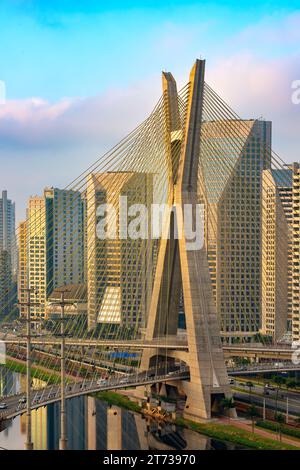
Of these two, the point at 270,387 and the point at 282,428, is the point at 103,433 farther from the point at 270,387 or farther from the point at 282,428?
the point at 270,387

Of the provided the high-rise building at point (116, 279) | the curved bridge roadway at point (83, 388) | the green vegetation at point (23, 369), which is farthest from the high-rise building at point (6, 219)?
the curved bridge roadway at point (83, 388)

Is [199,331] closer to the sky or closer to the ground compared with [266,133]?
closer to the ground

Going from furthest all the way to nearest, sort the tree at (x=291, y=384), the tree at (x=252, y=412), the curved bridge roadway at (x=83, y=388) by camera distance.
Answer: the tree at (x=291, y=384)
the tree at (x=252, y=412)
the curved bridge roadway at (x=83, y=388)

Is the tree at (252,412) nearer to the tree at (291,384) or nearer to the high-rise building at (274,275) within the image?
the tree at (291,384)

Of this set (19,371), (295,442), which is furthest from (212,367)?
(19,371)

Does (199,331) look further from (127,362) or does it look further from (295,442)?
(127,362)
